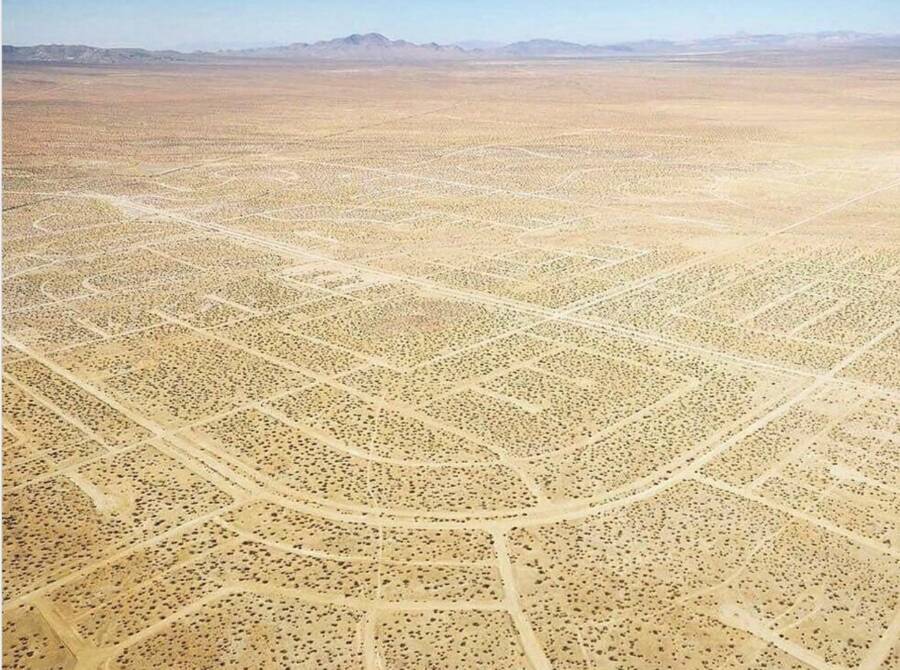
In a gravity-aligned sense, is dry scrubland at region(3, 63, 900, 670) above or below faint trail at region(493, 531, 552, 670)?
above

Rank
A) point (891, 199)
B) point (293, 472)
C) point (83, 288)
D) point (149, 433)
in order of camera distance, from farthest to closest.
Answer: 1. point (891, 199)
2. point (83, 288)
3. point (149, 433)
4. point (293, 472)

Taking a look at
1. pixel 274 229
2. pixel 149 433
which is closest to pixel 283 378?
pixel 149 433

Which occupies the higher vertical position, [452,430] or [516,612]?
[452,430]

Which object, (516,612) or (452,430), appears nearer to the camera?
(516,612)

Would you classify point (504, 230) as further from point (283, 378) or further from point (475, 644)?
point (475, 644)

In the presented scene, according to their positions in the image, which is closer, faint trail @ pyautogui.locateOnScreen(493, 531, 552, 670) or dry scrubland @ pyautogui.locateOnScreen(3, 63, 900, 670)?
faint trail @ pyautogui.locateOnScreen(493, 531, 552, 670)

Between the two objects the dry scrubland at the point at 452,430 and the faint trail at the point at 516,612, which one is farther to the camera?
the dry scrubland at the point at 452,430

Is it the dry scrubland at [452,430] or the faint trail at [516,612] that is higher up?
the dry scrubland at [452,430]

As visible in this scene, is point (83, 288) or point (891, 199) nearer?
point (83, 288)
